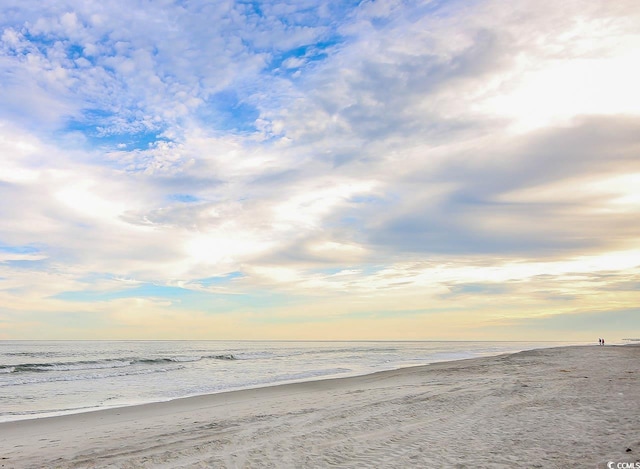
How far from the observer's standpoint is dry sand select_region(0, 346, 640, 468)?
7879 millimetres

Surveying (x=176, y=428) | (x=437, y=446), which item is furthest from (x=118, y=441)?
(x=437, y=446)

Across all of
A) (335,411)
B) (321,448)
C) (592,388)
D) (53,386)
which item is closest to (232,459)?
(321,448)

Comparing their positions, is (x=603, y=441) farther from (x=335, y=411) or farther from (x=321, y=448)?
(x=335, y=411)

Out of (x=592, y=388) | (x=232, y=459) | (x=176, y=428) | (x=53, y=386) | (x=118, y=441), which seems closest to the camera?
(x=232, y=459)

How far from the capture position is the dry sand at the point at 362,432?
788 cm

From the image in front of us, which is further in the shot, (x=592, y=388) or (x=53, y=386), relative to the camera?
(x=53, y=386)

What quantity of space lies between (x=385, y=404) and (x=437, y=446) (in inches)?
210

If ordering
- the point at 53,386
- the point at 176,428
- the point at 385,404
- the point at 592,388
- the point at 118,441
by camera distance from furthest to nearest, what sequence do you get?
1. the point at 53,386
2. the point at 592,388
3. the point at 385,404
4. the point at 176,428
5. the point at 118,441

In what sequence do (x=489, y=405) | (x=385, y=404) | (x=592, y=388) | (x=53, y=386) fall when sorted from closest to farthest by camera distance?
(x=489, y=405) → (x=385, y=404) → (x=592, y=388) → (x=53, y=386)

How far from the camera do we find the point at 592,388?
1520cm

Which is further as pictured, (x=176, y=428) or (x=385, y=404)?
(x=385, y=404)

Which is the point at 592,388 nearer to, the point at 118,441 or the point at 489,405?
the point at 489,405

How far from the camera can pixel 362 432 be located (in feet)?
32.4

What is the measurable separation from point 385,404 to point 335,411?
187cm
